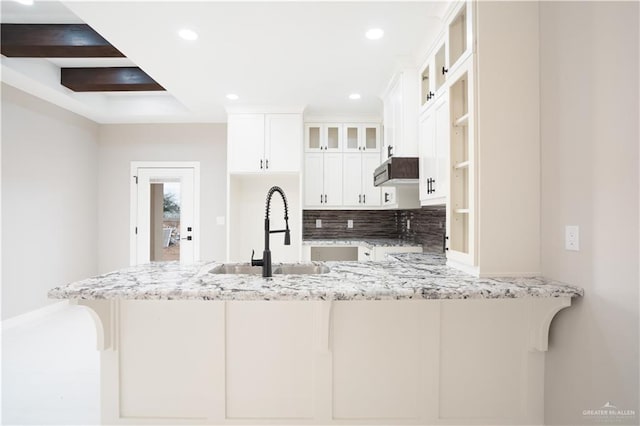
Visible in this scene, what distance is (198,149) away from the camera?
5.08 m

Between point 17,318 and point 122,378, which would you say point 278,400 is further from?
point 17,318

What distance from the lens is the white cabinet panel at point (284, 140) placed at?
14.3 ft

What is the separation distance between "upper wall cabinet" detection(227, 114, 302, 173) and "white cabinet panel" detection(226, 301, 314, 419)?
9.02ft

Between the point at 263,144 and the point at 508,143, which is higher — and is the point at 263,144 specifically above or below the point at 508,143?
above

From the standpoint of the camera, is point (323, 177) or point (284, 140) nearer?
point (284, 140)

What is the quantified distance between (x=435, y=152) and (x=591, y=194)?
1.11m

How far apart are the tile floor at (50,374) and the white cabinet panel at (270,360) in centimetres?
102

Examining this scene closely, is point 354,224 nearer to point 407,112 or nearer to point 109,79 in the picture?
point 407,112

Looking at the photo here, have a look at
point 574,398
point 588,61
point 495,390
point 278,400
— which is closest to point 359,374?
point 278,400

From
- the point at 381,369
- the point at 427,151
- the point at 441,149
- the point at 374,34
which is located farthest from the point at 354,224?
the point at 381,369

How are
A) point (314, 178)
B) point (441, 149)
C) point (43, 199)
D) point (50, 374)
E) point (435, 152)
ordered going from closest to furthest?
point (441, 149) → point (435, 152) → point (50, 374) → point (43, 199) → point (314, 178)

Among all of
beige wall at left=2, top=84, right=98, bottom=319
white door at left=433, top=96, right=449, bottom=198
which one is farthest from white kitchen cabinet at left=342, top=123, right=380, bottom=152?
beige wall at left=2, top=84, right=98, bottom=319

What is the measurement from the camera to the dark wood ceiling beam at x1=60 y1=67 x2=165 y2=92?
12.6 feet

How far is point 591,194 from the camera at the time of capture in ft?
4.96
